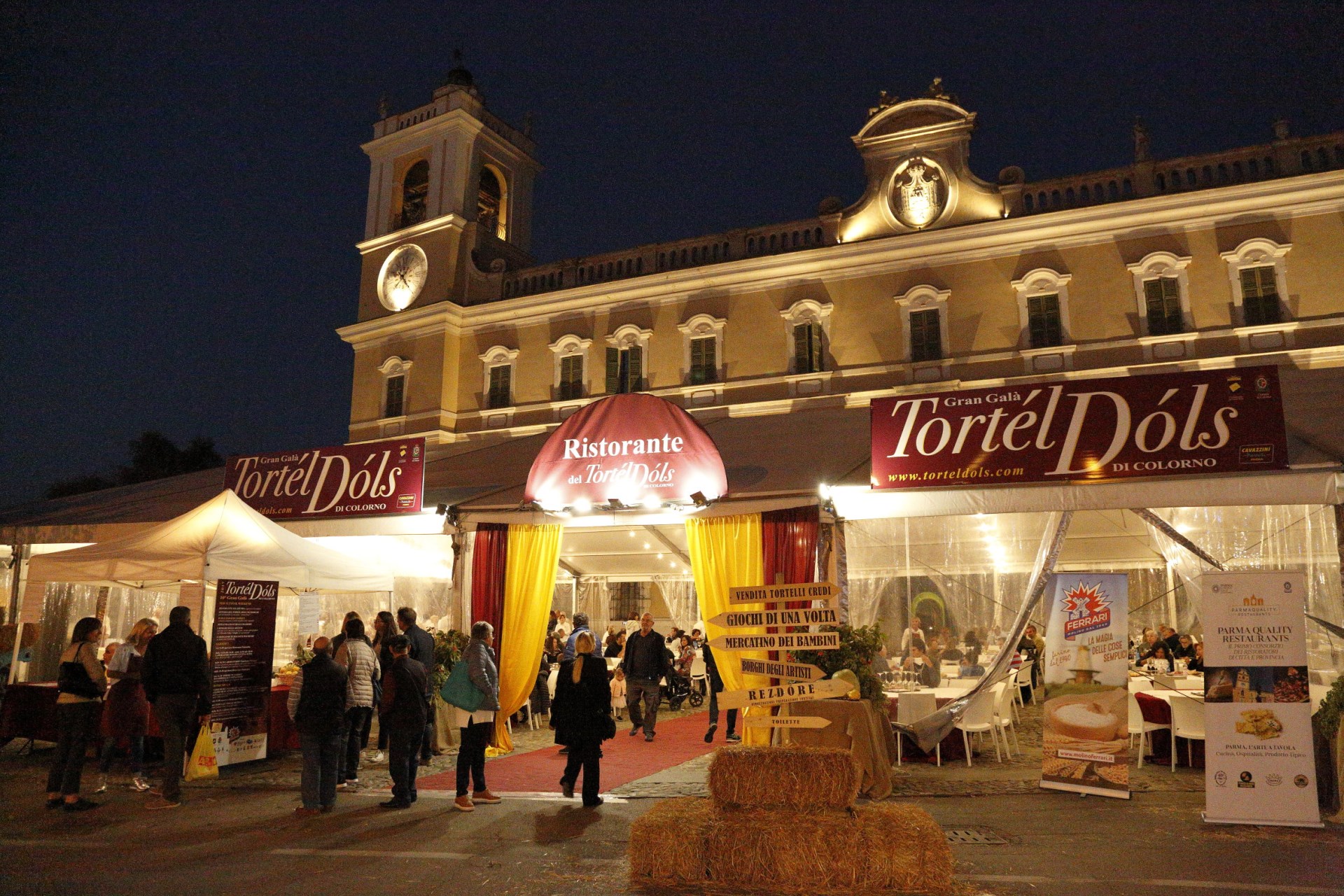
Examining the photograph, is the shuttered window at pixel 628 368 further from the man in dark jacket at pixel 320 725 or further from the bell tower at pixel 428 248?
the man in dark jacket at pixel 320 725

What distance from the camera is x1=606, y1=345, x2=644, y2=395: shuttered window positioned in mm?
20656

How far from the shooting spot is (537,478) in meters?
9.93

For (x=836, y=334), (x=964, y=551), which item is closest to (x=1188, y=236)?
(x=836, y=334)

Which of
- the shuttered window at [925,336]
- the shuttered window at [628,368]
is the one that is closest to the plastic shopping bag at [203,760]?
the shuttered window at [628,368]

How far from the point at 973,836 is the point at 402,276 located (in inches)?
821

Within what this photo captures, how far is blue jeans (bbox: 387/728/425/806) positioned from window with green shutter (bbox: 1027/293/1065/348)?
14240 mm

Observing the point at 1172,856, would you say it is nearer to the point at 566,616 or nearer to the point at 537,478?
the point at 537,478

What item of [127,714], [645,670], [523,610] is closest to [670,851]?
[523,610]

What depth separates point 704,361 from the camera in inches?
795

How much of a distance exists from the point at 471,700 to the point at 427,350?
1680cm

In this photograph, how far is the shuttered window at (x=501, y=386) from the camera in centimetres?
2189

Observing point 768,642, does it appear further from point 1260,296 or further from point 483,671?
point 1260,296

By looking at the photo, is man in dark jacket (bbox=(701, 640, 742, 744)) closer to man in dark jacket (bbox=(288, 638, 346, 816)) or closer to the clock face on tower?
man in dark jacket (bbox=(288, 638, 346, 816))

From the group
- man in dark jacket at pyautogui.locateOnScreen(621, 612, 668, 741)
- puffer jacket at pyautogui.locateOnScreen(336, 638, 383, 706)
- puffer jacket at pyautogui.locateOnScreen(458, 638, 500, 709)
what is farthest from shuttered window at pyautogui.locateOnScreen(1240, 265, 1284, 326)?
puffer jacket at pyautogui.locateOnScreen(336, 638, 383, 706)
